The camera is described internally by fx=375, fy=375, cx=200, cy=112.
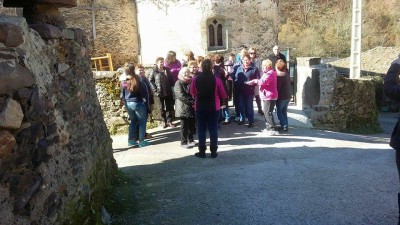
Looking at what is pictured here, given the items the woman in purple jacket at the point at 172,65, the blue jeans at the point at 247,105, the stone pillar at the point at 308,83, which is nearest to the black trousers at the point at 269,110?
the blue jeans at the point at 247,105

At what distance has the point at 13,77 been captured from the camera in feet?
7.38

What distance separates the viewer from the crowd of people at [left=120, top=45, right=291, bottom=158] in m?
6.19

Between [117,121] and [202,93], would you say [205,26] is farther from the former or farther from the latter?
[202,93]

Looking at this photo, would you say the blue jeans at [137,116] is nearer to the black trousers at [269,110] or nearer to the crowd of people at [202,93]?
the crowd of people at [202,93]

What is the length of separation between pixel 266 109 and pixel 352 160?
2.14m

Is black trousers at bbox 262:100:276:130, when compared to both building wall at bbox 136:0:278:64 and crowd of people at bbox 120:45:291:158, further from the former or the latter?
building wall at bbox 136:0:278:64

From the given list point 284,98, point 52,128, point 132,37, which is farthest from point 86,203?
point 132,37

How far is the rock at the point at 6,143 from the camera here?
2.11 m

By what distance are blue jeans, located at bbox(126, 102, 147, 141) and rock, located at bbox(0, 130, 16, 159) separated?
507 centimetres

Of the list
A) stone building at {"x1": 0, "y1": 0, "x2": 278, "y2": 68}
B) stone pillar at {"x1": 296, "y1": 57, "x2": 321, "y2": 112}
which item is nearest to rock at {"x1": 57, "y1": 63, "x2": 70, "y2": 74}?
stone pillar at {"x1": 296, "y1": 57, "x2": 321, "y2": 112}

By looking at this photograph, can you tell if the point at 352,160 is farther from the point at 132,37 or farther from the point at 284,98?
the point at 132,37

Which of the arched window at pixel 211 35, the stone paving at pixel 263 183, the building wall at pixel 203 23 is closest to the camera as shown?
the stone paving at pixel 263 183

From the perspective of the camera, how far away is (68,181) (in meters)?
3.06

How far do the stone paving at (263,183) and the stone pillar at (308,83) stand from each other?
2.29 meters
